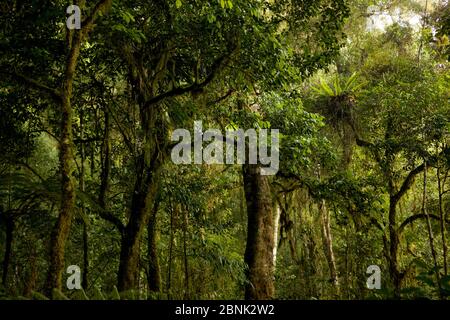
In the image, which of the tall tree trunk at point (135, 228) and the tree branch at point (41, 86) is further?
the tall tree trunk at point (135, 228)

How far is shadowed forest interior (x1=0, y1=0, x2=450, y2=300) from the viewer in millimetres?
4613

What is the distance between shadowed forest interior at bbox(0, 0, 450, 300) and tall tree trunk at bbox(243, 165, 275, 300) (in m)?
0.03

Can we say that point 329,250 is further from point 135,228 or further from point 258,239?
point 135,228

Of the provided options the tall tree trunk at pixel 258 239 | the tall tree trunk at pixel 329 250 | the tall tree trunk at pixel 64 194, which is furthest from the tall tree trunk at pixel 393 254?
the tall tree trunk at pixel 64 194

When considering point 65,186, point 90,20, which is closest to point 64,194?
point 65,186

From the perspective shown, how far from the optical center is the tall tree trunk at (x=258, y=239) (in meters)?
7.09

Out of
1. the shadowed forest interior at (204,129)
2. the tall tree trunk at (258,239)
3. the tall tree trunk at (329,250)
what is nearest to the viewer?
the shadowed forest interior at (204,129)

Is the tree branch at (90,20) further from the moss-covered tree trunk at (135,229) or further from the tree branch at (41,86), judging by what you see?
the moss-covered tree trunk at (135,229)

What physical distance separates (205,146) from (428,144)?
3.95 metres

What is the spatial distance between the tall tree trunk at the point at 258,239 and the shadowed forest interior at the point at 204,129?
3 centimetres

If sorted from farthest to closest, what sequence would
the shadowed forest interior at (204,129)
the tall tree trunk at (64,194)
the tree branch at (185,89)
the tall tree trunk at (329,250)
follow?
the tall tree trunk at (329,250), the tree branch at (185,89), the shadowed forest interior at (204,129), the tall tree trunk at (64,194)

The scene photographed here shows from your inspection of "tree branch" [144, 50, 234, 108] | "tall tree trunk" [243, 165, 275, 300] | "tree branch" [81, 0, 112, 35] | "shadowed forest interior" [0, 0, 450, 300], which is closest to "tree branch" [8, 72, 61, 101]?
"shadowed forest interior" [0, 0, 450, 300]

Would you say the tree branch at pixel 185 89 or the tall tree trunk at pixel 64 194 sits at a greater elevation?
the tree branch at pixel 185 89
